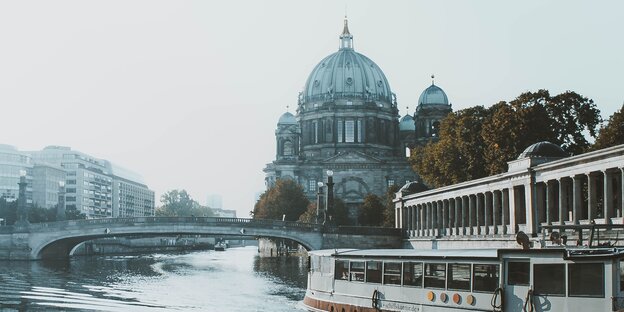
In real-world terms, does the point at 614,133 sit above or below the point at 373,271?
above

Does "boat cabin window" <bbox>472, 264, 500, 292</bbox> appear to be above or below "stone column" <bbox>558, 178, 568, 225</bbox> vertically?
below

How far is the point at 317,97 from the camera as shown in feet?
617

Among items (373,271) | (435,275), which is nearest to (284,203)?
(373,271)

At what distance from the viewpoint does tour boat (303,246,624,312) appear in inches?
1104

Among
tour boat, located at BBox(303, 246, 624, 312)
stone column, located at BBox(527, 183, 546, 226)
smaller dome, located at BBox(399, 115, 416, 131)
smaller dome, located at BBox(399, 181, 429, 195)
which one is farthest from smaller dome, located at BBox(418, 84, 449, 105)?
tour boat, located at BBox(303, 246, 624, 312)

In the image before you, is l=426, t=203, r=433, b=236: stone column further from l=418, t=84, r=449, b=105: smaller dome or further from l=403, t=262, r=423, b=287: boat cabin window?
l=418, t=84, r=449, b=105: smaller dome

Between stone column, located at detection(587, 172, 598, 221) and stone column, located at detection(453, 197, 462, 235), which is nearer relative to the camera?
stone column, located at detection(587, 172, 598, 221)

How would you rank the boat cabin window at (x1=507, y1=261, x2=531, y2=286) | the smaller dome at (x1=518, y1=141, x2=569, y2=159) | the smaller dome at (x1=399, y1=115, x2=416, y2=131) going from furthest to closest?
the smaller dome at (x1=399, y1=115, x2=416, y2=131)
the smaller dome at (x1=518, y1=141, x2=569, y2=159)
the boat cabin window at (x1=507, y1=261, x2=531, y2=286)

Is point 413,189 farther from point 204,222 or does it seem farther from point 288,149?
point 288,149

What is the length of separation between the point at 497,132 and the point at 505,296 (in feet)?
181

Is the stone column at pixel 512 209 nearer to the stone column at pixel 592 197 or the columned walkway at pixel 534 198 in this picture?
the columned walkway at pixel 534 198

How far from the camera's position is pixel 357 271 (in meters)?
39.4

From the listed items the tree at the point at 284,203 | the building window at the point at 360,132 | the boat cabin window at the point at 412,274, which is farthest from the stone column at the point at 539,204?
the building window at the point at 360,132

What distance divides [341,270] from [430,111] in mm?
140724
